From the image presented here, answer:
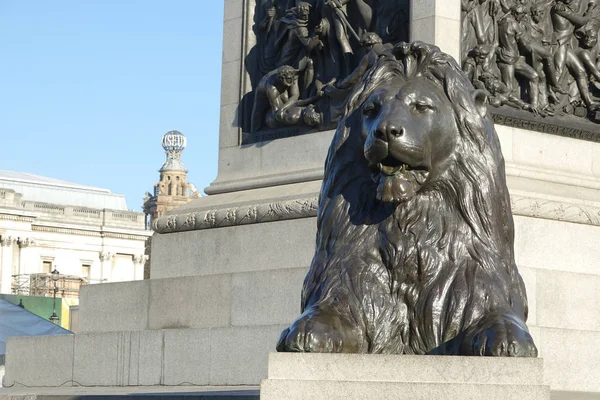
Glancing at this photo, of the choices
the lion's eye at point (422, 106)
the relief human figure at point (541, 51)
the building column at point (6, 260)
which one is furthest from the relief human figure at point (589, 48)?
the building column at point (6, 260)

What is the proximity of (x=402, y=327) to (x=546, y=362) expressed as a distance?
13.9ft

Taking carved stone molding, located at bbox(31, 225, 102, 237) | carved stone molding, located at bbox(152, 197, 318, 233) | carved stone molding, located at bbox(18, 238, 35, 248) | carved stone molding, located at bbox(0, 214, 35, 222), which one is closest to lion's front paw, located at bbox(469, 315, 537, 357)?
carved stone molding, located at bbox(152, 197, 318, 233)

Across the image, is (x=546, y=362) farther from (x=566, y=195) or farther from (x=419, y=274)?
(x=419, y=274)

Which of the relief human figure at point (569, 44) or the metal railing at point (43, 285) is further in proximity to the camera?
the metal railing at point (43, 285)

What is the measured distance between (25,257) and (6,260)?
67.3 inches

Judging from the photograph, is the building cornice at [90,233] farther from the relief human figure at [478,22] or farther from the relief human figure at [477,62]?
the relief human figure at [477,62]

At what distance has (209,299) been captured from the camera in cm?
1234

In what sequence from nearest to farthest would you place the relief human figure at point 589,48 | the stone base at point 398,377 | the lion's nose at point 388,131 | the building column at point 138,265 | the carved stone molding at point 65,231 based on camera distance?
1. the stone base at point 398,377
2. the lion's nose at point 388,131
3. the relief human figure at point 589,48
4. the carved stone molding at point 65,231
5. the building column at point 138,265

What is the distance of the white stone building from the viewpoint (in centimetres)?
10462

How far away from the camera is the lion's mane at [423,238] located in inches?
270

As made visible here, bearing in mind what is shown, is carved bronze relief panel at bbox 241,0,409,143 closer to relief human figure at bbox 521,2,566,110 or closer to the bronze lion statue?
relief human figure at bbox 521,2,566,110

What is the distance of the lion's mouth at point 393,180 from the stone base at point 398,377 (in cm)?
77

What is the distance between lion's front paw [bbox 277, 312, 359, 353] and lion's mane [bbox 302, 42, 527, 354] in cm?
16

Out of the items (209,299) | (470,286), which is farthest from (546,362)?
(470,286)
